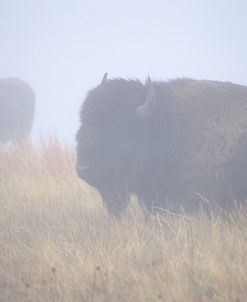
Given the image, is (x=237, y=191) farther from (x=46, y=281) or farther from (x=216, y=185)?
(x=46, y=281)

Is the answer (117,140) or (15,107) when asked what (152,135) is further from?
(15,107)

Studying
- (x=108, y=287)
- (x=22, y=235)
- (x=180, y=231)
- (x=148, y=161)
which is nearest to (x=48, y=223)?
(x=22, y=235)

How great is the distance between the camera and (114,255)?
548 centimetres

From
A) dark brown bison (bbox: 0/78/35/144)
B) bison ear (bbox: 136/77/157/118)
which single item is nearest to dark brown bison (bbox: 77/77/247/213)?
bison ear (bbox: 136/77/157/118)

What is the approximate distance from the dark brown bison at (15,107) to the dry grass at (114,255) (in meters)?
10.7

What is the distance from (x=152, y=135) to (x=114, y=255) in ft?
7.59

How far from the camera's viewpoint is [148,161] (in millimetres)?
7324

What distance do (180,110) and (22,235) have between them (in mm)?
2570

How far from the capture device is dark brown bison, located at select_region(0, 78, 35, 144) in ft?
61.4

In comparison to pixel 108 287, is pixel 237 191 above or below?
above

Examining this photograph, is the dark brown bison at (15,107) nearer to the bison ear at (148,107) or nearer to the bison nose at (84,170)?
the bison nose at (84,170)

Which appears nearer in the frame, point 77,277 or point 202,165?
point 77,277

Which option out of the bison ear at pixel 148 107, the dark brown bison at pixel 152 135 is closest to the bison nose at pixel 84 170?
the dark brown bison at pixel 152 135

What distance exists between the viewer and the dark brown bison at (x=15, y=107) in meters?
18.7
